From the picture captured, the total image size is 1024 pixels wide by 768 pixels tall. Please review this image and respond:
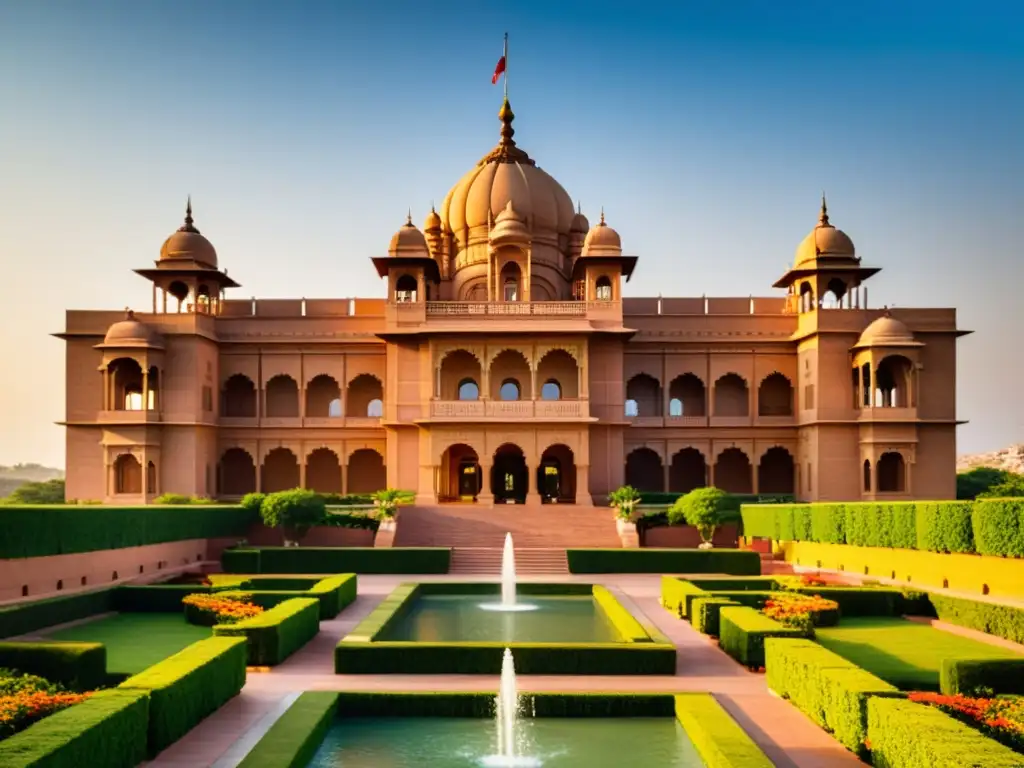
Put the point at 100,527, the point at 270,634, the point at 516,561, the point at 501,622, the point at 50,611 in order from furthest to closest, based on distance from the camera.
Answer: the point at 516,561 → the point at 100,527 → the point at 501,622 → the point at 50,611 → the point at 270,634

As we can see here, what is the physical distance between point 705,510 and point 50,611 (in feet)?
68.1

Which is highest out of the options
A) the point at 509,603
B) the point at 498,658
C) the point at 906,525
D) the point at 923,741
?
the point at 906,525

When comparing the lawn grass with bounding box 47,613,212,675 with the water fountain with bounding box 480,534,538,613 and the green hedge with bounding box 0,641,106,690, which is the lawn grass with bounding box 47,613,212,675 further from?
the water fountain with bounding box 480,534,538,613

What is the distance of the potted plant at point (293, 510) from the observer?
31.6 meters

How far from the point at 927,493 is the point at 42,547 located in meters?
33.6

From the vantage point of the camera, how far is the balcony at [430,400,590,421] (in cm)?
3759

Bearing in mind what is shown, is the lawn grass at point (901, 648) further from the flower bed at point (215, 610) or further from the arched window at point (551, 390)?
the arched window at point (551, 390)

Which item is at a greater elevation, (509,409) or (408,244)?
(408,244)

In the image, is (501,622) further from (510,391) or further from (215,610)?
(510,391)

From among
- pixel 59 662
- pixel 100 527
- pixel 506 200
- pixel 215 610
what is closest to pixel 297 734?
pixel 59 662

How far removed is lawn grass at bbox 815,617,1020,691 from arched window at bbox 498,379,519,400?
77.0ft

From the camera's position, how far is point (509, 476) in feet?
143

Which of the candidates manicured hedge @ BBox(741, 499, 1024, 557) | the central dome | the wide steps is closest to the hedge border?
manicured hedge @ BBox(741, 499, 1024, 557)

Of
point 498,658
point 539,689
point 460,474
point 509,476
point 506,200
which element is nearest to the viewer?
point 539,689
